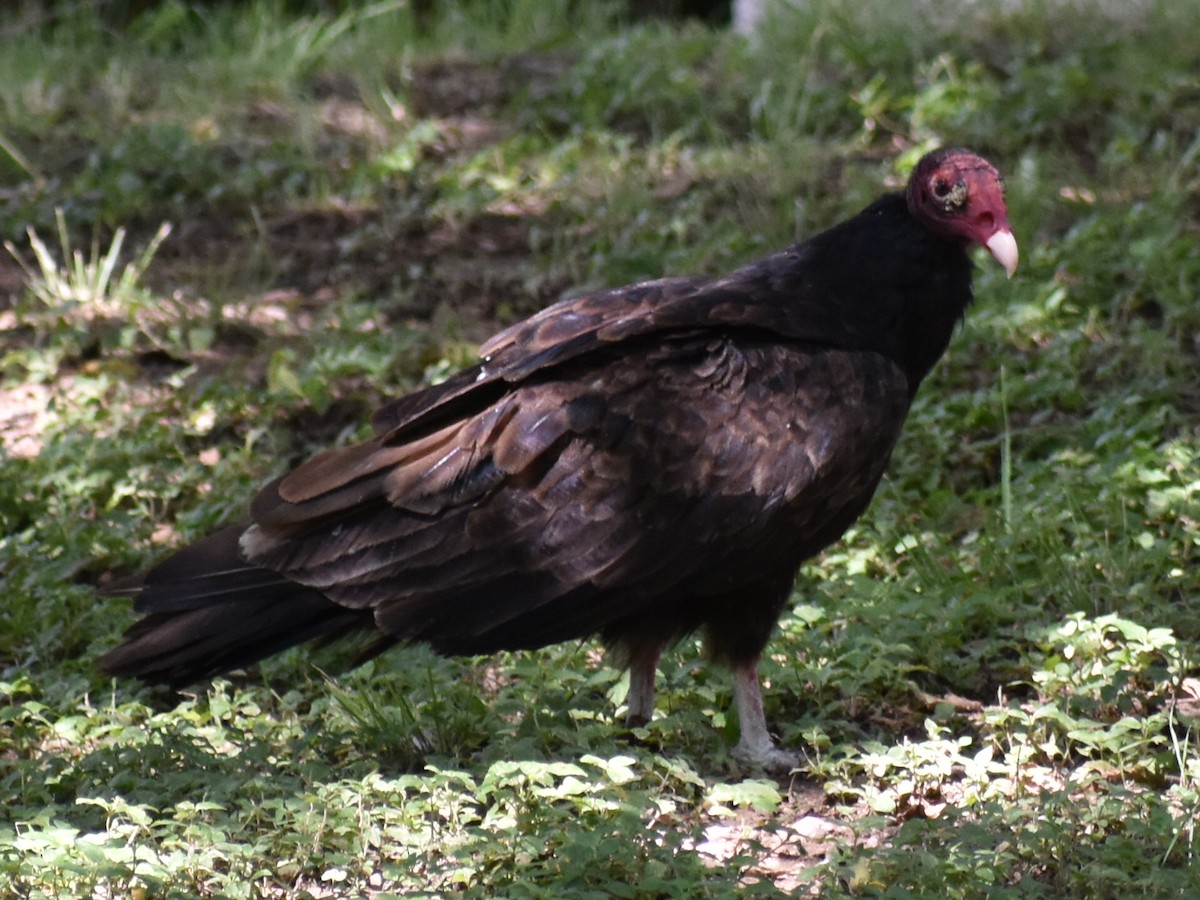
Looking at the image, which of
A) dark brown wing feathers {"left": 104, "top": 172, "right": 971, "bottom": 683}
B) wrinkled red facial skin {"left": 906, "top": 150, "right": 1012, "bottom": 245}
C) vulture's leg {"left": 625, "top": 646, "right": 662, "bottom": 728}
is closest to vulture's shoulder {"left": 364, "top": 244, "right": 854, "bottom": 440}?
dark brown wing feathers {"left": 104, "top": 172, "right": 971, "bottom": 683}

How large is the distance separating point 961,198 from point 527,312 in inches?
95.0

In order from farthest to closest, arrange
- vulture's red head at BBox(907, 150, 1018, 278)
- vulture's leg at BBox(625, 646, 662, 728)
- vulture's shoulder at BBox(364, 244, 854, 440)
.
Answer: vulture's red head at BBox(907, 150, 1018, 278) → vulture's leg at BBox(625, 646, 662, 728) → vulture's shoulder at BBox(364, 244, 854, 440)

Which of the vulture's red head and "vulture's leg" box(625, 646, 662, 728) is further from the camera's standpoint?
the vulture's red head

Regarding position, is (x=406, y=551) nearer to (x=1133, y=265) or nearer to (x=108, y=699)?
(x=108, y=699)

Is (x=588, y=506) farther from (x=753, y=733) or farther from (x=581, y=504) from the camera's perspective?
(x=753, y=733)

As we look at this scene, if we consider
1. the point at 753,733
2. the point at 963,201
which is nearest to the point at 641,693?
the point at 753,733

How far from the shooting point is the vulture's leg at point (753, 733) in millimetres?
3674

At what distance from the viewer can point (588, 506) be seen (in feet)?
11.6

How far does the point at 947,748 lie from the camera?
3465mm

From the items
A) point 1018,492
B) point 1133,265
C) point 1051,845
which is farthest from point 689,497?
point 1133,265

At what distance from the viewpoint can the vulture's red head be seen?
12.9ft

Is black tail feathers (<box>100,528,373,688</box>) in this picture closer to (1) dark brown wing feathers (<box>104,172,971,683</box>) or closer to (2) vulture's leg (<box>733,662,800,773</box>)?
(1) dark brown wing feathers (<box>104,172,971,683</box>)

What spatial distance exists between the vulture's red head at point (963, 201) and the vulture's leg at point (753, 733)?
3.82 ft

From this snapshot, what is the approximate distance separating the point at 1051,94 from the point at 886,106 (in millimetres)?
676
